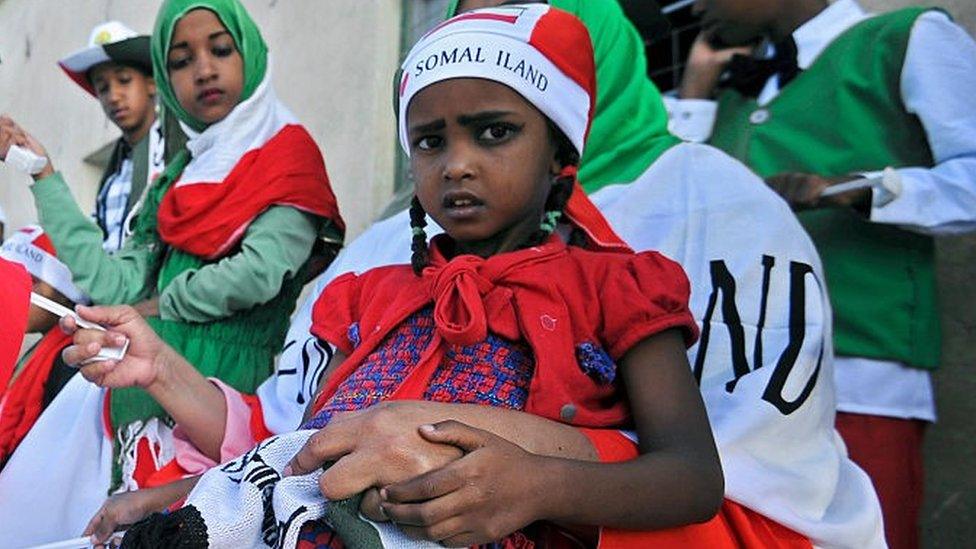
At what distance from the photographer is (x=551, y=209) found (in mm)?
1849

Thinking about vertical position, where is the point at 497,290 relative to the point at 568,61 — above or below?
below

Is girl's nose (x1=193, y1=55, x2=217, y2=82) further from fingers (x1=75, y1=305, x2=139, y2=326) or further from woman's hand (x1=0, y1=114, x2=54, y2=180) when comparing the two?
fingers (x1=75, y1=305, x2=139, y2=326)

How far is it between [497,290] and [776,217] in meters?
0.68

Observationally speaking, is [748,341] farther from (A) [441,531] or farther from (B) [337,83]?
(B) [337,83]

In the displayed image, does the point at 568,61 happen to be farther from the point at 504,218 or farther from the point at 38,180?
the point at 38,180

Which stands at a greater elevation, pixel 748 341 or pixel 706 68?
pixel 706 68

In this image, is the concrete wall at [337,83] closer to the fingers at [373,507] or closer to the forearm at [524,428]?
the forearm at [524,428]

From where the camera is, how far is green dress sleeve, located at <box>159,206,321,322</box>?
2.58 m

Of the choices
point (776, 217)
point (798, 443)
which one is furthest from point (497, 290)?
point (776, 217)

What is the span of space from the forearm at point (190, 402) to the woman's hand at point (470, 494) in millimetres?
989

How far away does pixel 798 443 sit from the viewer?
176 cm

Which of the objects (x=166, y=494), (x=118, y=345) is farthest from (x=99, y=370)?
(x=166, y=494)

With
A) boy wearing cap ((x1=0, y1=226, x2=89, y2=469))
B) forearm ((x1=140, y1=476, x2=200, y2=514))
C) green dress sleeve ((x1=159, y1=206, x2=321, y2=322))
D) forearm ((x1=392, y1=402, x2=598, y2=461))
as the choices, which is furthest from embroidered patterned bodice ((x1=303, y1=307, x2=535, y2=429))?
boy wearing cap ((x1=0, y1=226, x2=89, y2=469))

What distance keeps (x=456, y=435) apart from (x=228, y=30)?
200cm
